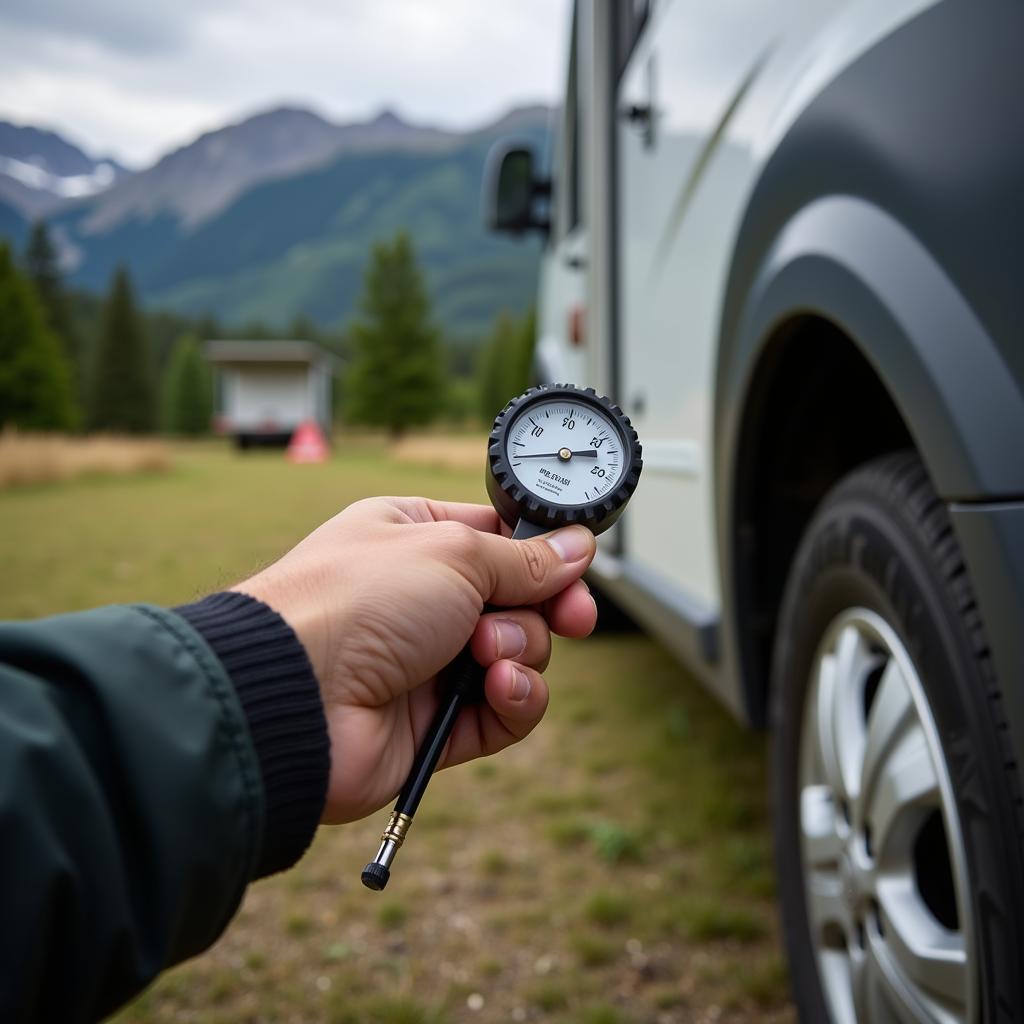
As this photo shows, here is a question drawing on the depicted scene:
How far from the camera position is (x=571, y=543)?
90cm

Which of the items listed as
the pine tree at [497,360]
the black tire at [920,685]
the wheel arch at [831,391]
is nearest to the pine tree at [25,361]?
the wheel arch at [831,391]

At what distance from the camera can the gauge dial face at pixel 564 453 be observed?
911mm

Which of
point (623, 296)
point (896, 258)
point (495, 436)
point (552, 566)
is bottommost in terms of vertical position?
point (552, 566)

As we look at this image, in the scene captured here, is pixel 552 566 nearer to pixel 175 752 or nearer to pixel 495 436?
pixel 495 436

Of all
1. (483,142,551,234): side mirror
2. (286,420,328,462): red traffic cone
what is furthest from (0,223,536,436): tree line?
(483,142,551,234): side mirror

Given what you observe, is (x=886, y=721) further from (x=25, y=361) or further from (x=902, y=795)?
(x=25, y=361)

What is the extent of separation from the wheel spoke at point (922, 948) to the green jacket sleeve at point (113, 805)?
0.79 meters

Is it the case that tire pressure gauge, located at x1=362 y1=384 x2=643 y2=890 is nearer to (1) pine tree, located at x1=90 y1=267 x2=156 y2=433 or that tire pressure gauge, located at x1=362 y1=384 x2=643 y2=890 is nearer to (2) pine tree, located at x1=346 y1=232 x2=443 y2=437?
(2) pine tree, located at x1=346 y1=232 x2=443 y2=437

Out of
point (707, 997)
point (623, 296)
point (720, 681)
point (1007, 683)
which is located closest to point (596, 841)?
point (707, 997)

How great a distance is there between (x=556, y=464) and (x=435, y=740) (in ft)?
0.93

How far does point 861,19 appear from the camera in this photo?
1188 millimetres

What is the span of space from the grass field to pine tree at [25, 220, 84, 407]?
A: 22.8 metres

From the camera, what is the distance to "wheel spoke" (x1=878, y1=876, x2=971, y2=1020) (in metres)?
Result: 1.05

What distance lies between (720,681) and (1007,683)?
40.4 inches
